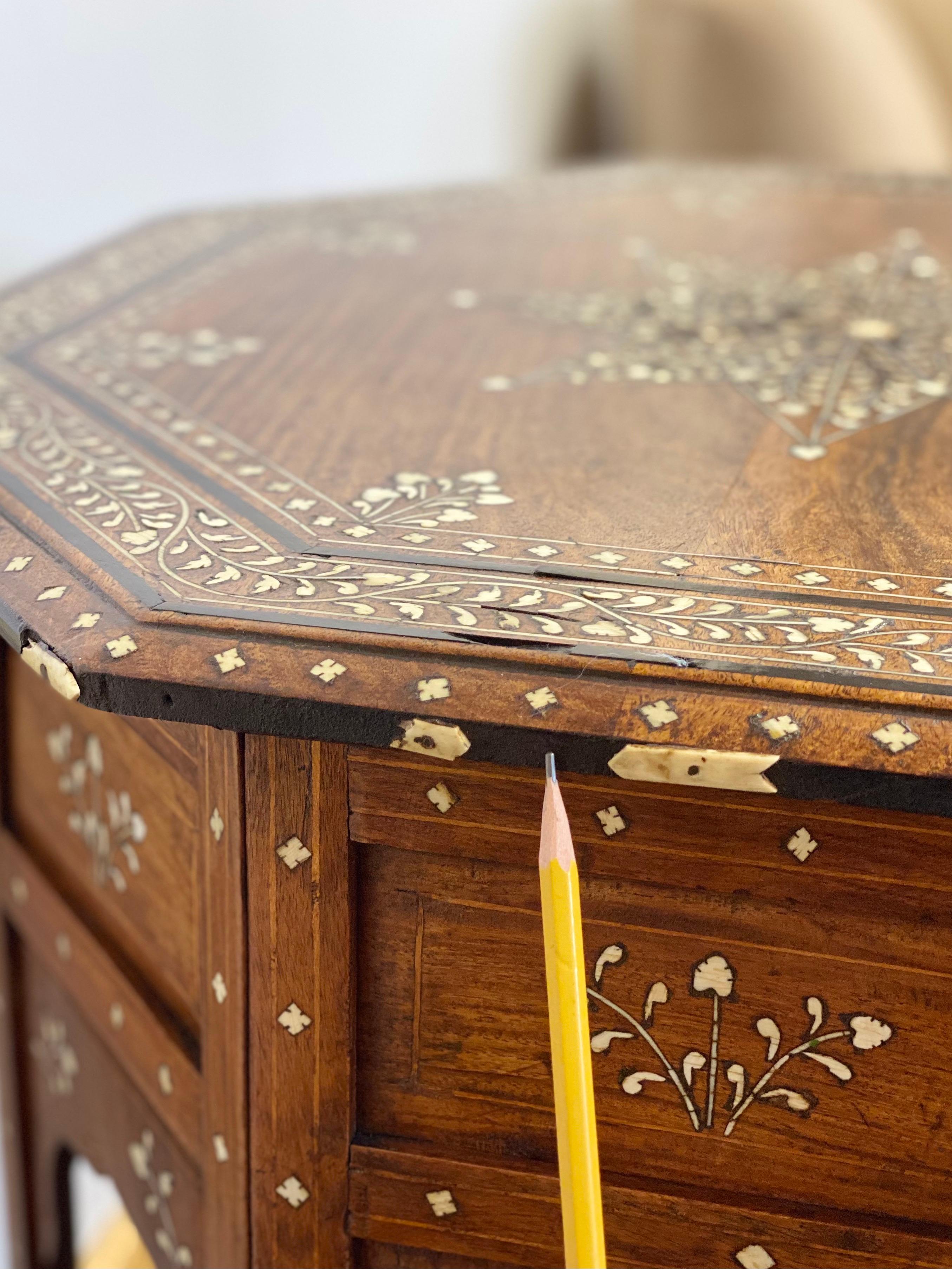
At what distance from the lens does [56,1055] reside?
0.71m

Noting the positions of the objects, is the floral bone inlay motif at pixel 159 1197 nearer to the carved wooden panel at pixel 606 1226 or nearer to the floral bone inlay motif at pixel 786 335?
the carved wooden panel at pixel 606 1226

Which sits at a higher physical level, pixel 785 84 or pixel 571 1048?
pixel 785 84

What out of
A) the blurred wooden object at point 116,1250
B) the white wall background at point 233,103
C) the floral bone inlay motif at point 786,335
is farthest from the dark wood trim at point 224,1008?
the white wall background at point 233,103

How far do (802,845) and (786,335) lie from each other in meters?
0.43

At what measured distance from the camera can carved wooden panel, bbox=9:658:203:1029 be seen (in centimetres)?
52

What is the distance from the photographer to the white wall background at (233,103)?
3.12 feet

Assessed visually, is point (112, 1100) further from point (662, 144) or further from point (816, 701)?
point (662, 144)

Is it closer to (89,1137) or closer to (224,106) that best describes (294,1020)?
(89,1137)

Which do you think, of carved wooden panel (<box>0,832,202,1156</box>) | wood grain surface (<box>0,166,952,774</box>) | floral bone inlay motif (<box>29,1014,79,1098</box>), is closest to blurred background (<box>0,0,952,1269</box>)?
wood grain surface (<box>0,166,952,774</box>)

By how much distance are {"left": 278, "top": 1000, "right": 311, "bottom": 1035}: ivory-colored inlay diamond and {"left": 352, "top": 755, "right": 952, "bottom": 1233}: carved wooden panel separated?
21mm

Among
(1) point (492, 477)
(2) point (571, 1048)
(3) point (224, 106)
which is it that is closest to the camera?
(2) point (571, 1048)

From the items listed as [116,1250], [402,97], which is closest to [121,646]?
[116,1250]

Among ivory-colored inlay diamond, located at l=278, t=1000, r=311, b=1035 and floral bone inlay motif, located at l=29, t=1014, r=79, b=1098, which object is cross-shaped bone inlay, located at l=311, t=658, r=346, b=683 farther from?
floral bone inlay motif, located at l=29, t=1014, r=79, b=1098

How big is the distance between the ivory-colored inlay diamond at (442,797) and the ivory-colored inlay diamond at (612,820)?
0.16 feet
